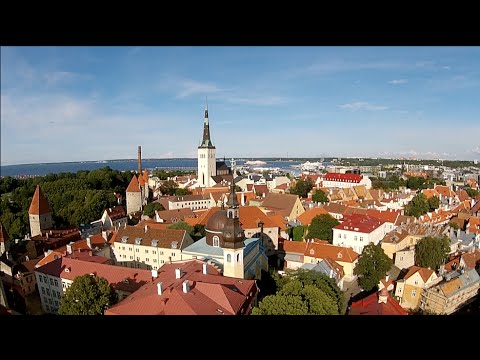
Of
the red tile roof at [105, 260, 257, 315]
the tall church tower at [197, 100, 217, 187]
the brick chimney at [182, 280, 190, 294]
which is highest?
the tall church tower at [197, 100, 217, 187]

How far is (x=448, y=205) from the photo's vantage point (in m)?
19.4

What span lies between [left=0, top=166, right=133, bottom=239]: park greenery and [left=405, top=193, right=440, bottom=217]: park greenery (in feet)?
52.7

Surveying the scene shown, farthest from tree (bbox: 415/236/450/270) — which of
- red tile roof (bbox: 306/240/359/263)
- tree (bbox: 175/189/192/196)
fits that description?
tree (bbox: 175/189/192/196)

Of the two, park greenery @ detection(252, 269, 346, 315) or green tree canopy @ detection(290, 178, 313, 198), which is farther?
green tree canopy @ detection(290, 178, 313, 198)

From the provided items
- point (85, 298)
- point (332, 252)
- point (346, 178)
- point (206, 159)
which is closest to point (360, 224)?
point (332, 252)

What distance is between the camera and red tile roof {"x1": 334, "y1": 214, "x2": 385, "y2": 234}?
477 inches

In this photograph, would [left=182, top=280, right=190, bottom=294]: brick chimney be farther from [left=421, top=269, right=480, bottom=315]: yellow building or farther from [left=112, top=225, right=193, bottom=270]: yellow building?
[left=421, top=269, right=480, bottom=315]: yellow building

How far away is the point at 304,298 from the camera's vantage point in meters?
6.36

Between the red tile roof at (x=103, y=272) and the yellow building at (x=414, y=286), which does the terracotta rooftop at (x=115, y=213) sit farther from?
the yellow building at (x=414, y=286)

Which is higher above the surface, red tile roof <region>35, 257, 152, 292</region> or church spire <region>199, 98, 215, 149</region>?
church spire <region>199, 98, 215, 149</region>

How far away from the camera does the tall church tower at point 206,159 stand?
27281 mm

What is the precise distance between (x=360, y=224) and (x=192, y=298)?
8.76 metres
